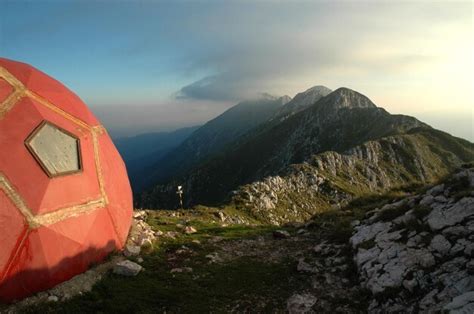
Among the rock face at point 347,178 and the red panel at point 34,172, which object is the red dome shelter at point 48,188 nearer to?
the red panel at point 34,172

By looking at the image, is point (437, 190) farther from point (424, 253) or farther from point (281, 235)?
point (281, 235)

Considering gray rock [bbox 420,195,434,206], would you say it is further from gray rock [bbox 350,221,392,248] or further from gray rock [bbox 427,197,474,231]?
gray rock [bbox 350,221,392,248]

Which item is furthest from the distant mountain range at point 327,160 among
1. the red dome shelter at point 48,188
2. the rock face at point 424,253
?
the red dome shelter at point 48,188

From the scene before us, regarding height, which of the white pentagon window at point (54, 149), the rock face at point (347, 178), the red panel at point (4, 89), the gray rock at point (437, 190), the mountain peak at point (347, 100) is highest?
the mountain peak at point (347, 100)

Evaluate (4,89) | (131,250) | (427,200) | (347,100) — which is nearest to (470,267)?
(427,200)

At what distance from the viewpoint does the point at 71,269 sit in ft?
33.0

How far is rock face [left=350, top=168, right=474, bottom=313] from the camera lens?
8.28 metres

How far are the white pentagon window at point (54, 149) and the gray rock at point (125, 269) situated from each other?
3.14m

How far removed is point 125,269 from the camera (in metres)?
11.0

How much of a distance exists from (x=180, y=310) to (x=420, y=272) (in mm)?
6208

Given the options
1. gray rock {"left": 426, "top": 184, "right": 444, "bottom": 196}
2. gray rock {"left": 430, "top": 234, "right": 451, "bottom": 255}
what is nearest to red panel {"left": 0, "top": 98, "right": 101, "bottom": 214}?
gray rock {"left": 430, "top": 234, "right": 451, "bottom": 255}

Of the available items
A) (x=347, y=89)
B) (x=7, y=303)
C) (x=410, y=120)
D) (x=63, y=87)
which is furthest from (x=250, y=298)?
(x=347, y=89)

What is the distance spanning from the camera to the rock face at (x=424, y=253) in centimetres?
828

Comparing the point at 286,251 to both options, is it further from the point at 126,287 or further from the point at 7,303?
the point at 7,303
